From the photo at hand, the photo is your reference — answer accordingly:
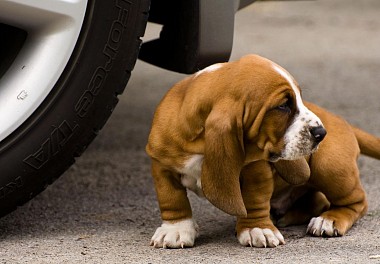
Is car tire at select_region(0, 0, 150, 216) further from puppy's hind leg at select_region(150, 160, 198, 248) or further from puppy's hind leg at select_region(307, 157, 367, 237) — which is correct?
puppy's hind leg at select_region(307, 157, 367, 237)

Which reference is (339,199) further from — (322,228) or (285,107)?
(285,107)

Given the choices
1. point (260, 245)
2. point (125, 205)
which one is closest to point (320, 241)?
point (260, 245)

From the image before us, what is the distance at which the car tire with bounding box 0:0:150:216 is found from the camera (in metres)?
3.23

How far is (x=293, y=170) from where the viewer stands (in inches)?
127

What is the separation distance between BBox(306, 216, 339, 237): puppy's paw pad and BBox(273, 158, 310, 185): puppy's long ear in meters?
0.18

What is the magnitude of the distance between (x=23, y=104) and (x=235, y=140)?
2.58ft

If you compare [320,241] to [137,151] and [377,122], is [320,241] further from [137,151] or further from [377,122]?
[377,122]

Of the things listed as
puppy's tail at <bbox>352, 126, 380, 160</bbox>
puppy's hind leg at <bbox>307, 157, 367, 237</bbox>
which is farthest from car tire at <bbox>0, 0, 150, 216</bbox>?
puppy's tail at <bbox>352, 126, 380, 160</bbox>

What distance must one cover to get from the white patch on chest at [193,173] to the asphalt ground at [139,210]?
0.21 m

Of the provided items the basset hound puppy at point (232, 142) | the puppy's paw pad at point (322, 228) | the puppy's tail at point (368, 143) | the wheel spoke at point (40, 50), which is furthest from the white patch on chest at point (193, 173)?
the puppy's tail at point (368, 143)

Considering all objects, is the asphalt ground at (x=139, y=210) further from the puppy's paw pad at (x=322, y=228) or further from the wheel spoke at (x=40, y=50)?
the wheel spoke at (x=40, y=50)

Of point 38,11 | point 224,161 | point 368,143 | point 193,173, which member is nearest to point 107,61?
point 38,11

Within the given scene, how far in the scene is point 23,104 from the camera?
3.22 metres

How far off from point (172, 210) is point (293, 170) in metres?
0.45
